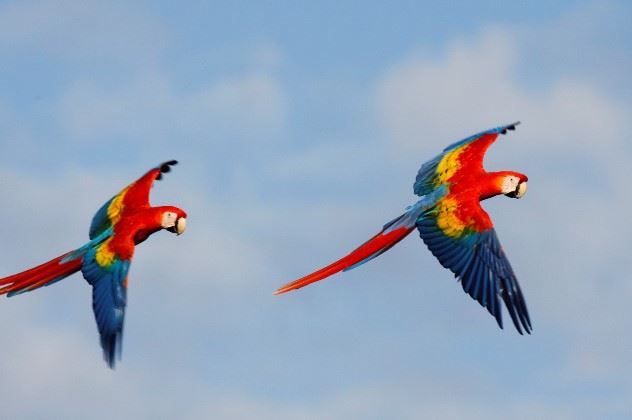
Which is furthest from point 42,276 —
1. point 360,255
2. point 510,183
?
point 510,183

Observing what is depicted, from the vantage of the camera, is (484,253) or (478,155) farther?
(478,155)

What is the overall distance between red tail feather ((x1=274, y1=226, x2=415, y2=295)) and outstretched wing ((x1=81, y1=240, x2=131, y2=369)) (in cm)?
131

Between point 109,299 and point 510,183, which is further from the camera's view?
A: point 510,183

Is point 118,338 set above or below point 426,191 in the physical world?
below

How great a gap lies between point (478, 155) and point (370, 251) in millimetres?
1211

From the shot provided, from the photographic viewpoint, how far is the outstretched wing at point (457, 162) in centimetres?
1234

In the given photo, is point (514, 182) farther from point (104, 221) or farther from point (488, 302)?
point (104, 221)

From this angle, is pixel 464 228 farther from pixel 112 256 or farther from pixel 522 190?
pixel 112 256

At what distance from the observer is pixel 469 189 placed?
12.1 metres

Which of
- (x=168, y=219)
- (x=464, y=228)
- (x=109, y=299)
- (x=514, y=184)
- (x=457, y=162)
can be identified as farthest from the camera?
(x=457, y=162)

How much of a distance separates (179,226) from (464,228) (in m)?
2.22

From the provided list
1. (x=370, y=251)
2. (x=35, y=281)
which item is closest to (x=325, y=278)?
(x=370, y=251)

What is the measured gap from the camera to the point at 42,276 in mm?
11922

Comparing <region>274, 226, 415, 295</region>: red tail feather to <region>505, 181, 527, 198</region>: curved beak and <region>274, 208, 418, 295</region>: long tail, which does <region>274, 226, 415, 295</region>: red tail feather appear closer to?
<region>274, 208, 418, 295</region>: long tail
